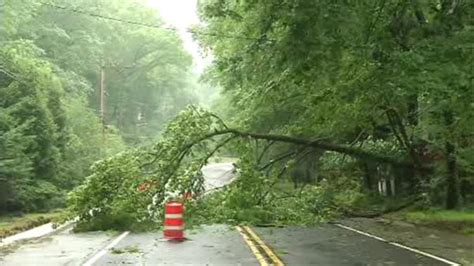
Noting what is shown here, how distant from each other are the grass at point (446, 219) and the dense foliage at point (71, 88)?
46.9 feet

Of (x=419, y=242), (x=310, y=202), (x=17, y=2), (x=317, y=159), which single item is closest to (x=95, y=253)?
(x=419, y=242)

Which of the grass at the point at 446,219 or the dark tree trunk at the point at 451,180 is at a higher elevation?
the dark tree trunk at the point at 451,180

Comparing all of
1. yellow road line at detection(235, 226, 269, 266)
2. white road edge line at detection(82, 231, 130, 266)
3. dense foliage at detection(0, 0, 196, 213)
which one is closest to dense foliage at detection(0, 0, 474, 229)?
dense foliage at detection(0, 0, 196, 213)

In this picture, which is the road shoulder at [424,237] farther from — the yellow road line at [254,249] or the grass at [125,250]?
the grass at [125,250]

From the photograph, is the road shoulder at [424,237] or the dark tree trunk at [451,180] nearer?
the road shoulder at [424,237]

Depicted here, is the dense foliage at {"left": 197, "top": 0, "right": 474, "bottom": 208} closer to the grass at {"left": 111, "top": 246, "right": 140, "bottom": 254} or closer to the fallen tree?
the fallen tree

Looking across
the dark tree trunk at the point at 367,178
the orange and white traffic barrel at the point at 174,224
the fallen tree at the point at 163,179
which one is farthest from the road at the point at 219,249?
the dark tree trunk at the point at 367,178

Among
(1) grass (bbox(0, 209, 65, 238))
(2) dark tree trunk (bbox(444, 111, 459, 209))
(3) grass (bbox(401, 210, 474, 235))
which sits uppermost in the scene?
Result: (2) dark tree trunk (bbox(444, 111, 459, 209))

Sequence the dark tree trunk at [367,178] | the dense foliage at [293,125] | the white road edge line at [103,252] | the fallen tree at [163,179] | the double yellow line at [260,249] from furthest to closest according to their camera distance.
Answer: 1. the dark tree trunk at [367,178]
2. the fallen tree at [163,179]
3. the dense foliage at [293,125]
4. the white road edge line at [103,252]
5. the double yellow line at [260,249]

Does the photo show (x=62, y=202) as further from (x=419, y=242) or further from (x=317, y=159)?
(x=419, y=242)

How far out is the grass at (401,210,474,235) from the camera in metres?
20.0

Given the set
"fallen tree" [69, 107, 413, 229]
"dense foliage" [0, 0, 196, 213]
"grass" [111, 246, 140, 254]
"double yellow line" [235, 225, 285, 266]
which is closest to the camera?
"double yellow line" [235, 225, 285, 266]

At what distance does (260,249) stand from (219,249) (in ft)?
3.08

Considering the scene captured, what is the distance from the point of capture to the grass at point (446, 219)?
20.0 meters
